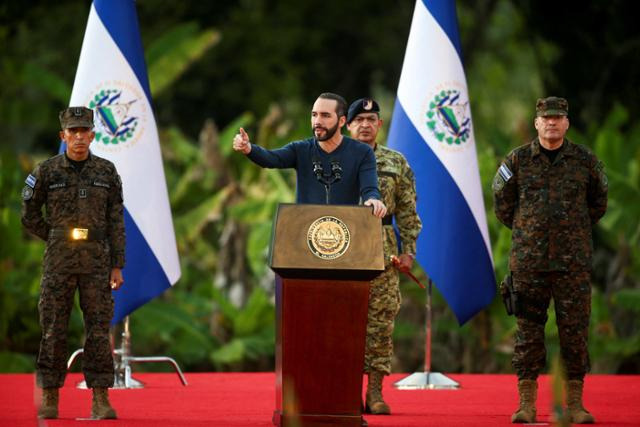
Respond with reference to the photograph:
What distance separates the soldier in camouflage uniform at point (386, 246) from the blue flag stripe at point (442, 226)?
1876mm

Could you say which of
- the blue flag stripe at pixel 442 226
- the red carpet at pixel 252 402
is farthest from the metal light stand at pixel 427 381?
the blue flag stripe at pixel 442 226

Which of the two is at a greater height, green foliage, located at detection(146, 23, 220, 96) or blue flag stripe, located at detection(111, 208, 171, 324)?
green foliage, located at detection(146, 23, 220, 96)

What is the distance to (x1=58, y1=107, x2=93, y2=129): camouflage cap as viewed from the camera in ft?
26.5

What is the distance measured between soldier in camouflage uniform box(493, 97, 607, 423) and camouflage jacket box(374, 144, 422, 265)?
121 centimetres

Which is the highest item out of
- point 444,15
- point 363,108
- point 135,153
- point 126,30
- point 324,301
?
point 444,15

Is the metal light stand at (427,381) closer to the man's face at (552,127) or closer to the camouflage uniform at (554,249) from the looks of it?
the camouflage uniform at (554,249)

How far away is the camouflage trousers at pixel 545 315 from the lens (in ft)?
25.6

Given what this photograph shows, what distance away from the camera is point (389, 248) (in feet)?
29.5

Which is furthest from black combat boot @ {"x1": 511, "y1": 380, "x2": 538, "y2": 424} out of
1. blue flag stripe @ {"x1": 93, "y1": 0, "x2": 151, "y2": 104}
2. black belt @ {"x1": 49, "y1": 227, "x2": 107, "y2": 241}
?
blue flag stripe @ {"x1": 93, "y1": 0, "x2": 151, "y2": 104}

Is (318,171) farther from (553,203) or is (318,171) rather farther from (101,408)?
(101,408)

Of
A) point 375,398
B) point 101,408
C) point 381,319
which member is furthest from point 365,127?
point 101,408

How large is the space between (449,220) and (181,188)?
7.32m

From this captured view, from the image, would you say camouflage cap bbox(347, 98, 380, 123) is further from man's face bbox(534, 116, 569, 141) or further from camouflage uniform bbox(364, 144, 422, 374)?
man's face bbox(534, 116, 569, 141)

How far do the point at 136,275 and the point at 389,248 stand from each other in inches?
104
